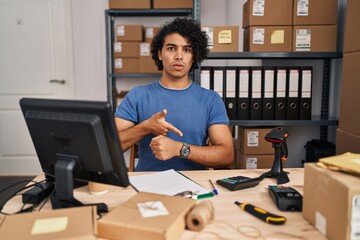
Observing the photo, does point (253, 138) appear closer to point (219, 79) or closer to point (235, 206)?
point (219, 79)

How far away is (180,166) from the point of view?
162cm

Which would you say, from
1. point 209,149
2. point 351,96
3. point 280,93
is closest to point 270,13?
point 280,93

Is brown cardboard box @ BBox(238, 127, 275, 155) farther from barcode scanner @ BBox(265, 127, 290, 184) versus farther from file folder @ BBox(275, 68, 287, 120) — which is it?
barcode scanner @ BBox(265, 127, 290, 184)

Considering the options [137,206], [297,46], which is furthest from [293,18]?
[137,206]

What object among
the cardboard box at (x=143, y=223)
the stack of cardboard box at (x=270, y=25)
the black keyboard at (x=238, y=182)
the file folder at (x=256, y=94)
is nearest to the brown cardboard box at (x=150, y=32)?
the stack of cardboard box at (x=270, y=25)

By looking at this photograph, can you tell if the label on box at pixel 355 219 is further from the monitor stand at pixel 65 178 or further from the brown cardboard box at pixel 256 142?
the brown cardboard box at pixel 256 142

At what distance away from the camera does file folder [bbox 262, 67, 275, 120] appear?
2.13 meters

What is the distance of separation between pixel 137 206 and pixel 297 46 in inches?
67.5

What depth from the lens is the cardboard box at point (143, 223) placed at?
72 centimetres

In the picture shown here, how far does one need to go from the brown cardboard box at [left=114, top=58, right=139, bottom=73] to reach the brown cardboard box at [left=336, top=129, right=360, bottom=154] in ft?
6.65

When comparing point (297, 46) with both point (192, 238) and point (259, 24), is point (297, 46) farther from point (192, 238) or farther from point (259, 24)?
point (192, 238)

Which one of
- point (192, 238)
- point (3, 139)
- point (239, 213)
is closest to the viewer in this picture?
point (192, 238)

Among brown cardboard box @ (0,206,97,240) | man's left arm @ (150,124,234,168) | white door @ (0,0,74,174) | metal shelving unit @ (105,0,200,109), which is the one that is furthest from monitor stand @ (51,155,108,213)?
white door @ (0,0,74,174)

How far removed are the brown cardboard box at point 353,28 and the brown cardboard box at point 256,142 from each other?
0.75 metres
